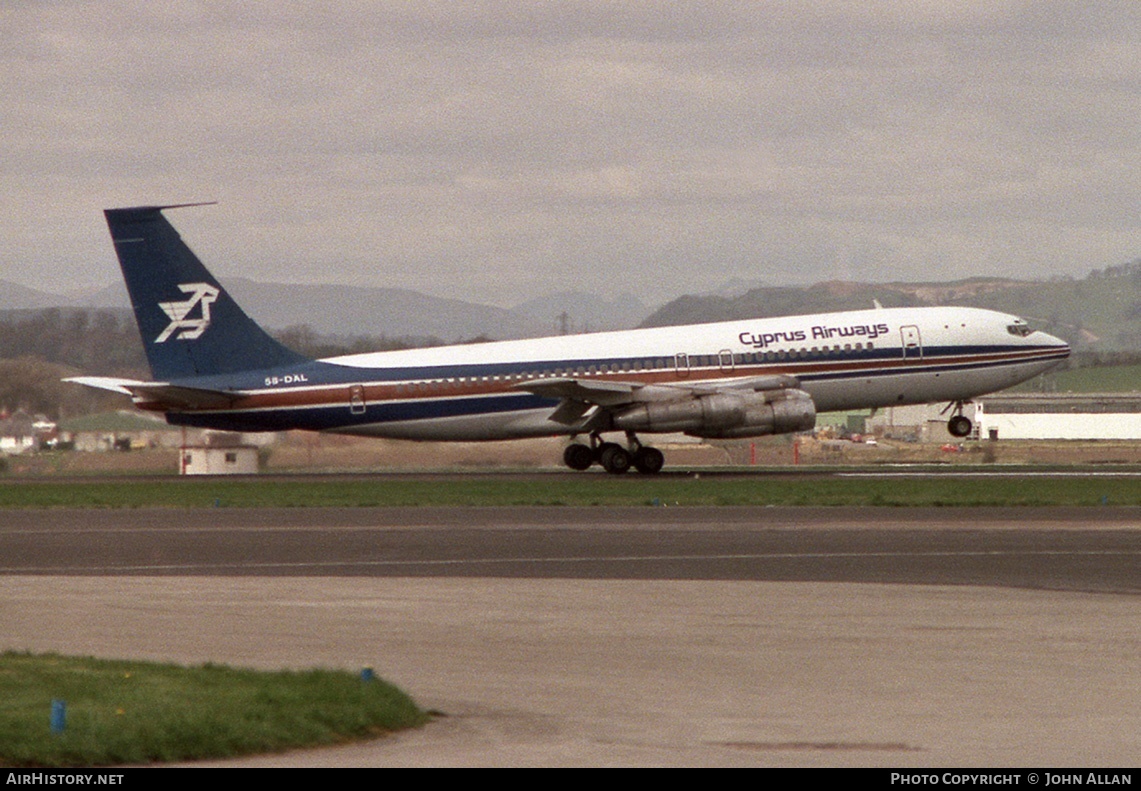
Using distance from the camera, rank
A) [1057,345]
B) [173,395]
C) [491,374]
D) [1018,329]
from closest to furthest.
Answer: [173,395] → [491,374] → [1018,329] → [1057,345]

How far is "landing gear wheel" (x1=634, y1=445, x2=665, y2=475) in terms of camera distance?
46.9 m

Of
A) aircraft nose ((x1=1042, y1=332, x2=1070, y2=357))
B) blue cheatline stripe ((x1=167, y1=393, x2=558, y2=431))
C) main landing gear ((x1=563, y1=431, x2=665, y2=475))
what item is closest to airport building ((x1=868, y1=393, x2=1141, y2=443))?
aircraft nose ((x1=1042, y1=332, x2=1070, y2=357))

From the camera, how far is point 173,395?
4497 cm

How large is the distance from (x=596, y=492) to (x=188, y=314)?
46.5 ft

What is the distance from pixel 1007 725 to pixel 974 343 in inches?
1482

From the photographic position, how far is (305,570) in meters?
23.9

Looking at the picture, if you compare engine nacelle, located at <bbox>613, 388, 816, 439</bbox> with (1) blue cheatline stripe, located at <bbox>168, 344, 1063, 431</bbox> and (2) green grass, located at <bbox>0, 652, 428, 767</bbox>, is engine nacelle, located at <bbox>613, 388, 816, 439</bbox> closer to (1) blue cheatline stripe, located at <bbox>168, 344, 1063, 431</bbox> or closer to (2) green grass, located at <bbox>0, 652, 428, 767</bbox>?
(1) blue cheatline stripe, located at <bbox>168, 344, 1063, 431</bbox>

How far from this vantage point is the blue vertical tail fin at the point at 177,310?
46094mm

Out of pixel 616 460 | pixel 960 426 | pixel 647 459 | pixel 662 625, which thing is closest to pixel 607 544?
pixel 662 625

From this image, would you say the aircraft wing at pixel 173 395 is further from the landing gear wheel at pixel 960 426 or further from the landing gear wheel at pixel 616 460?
the landing gear wheel at pixel 960 426

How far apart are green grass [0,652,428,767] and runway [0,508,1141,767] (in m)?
0.34

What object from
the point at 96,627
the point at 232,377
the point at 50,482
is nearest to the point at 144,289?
the point at 232,377

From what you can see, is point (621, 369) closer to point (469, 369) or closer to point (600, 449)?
point (600, 449)

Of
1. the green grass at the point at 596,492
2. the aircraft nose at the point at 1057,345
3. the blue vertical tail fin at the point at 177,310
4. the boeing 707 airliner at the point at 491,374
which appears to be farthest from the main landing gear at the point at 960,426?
the blue vertical tail fin at the point at 177,310
